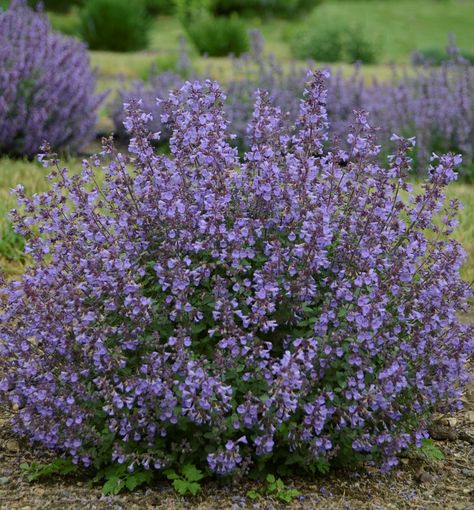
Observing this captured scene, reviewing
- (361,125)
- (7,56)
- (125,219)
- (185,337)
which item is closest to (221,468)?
(185,337)

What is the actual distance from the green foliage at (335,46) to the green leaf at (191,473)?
12035 millimetres

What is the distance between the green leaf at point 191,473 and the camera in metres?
2.85

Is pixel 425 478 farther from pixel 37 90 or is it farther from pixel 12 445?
pixel 37 90

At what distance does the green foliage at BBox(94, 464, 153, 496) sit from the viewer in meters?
2.87

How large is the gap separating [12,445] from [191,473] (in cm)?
84

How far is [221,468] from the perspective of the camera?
281 cm

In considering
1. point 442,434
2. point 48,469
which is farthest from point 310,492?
point 48,469

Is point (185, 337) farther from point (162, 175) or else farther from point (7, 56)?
point (7, 56)

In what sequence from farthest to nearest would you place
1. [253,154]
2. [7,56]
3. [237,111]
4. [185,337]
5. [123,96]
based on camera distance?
[123,96] < [237,111] < [7,56] < [253,154] < [185,337]

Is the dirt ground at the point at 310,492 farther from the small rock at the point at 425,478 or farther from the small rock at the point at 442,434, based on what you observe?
the small rock at the point at 442,434

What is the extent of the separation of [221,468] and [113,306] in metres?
0.63

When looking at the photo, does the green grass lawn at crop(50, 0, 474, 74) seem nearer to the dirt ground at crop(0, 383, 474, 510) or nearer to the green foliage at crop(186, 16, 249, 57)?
the green foliage at crop(186, 16, 249, 57)

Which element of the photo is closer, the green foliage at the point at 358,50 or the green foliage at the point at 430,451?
the green foliage at the point at 430,451

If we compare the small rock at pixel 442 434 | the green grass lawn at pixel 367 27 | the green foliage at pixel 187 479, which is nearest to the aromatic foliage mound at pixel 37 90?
the green grass lawn at pixel 367 27
